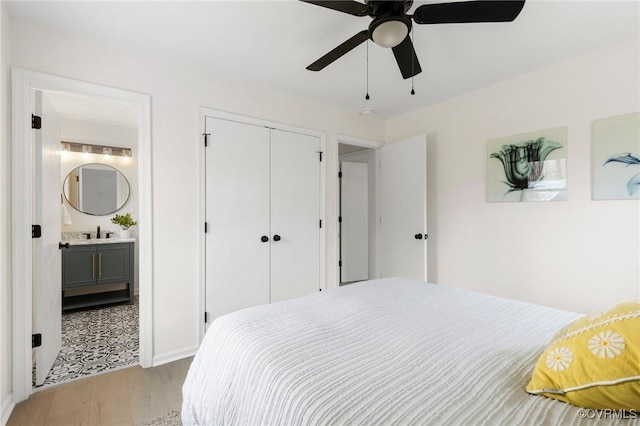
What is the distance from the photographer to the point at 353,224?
5094 millimetres

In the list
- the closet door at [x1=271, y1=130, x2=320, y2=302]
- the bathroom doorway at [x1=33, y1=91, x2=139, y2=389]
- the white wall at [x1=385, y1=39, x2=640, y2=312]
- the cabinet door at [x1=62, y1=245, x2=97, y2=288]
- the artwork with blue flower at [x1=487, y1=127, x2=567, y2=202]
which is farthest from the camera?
the cabinet door at [x1=62, y1=245, x2=97, y2=288]

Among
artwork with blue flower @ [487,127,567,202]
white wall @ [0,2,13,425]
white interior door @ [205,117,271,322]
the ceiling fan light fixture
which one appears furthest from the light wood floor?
artwork with blue flower @ [487,127,567,202]

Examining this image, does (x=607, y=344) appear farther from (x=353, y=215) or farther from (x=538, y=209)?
(x=353, y=215)

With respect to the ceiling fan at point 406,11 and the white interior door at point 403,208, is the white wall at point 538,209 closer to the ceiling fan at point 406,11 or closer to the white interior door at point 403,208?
the white interior door at point 403,208

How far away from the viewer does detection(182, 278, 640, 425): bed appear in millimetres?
761

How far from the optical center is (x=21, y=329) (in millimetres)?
1901

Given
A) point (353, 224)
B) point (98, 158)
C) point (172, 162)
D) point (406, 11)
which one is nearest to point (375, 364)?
point (406, 11)

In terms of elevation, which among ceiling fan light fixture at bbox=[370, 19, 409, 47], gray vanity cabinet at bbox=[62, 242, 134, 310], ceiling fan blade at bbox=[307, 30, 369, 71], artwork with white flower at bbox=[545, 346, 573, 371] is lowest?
gray vanity cabinet at bbox=[62, 242, 134, 310]

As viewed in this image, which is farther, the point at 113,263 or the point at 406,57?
the point at 113,263

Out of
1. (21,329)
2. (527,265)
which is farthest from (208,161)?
(527,265)

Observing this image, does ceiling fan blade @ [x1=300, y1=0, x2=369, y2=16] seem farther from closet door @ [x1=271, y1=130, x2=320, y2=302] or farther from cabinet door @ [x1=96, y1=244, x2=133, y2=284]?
cabinet door @ [x1=96, y1=244, x2=133, y2=284]

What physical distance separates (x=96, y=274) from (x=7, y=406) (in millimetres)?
2100

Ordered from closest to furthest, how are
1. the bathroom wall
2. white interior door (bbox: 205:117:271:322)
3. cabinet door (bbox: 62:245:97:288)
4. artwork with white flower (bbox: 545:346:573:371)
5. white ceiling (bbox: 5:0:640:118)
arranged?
artwork with white flower (bbox: 545:346:573:371) → white ceiling (bbox: 5:0:640:118) → white interior door (bbox: 205:117:271:322) → cabinet door (bbox: 62:245:97:288) → the bathroom wall

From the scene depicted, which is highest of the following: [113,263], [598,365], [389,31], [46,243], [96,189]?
[389,31]
